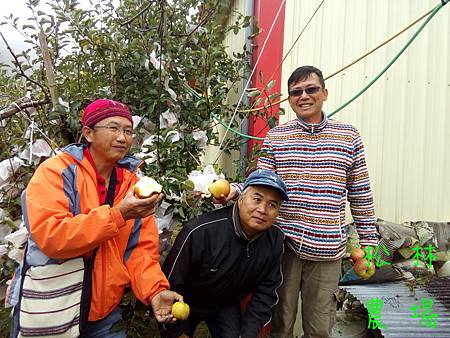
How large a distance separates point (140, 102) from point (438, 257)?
2952 mm

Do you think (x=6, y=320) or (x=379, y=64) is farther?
(x=379, y=64)

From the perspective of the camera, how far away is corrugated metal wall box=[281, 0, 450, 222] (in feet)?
11.9

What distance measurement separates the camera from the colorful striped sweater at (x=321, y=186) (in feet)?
6.91

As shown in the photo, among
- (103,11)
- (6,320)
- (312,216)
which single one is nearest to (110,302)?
(312,216)

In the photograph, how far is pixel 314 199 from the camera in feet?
6.95

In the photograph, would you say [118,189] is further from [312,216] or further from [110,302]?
[312,216]

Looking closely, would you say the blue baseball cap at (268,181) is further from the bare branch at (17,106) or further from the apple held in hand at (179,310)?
the bare branch at (17,106)

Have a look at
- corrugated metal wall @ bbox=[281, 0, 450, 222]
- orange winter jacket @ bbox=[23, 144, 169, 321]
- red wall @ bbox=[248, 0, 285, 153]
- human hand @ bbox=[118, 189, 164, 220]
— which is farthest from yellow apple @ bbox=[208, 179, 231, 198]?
corrugated metal wall @ bbox=[281, 0, 450, 222]

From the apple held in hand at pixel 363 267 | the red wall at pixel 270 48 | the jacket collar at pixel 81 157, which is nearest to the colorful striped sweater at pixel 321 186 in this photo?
the apple held in hand at pixel 363 267

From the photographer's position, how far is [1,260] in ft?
7.01

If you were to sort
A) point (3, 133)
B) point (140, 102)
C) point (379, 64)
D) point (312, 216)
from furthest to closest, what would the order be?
1. point (379, 64)
2. point (140, 102)
3. point (3, 133)
4. point (312, 216)

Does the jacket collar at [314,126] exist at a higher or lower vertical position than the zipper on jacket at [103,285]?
higher

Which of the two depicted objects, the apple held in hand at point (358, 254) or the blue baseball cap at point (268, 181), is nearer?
the blue baseball cap at point (268, 181)

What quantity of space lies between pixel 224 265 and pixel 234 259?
6 centimetres
